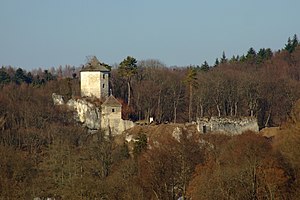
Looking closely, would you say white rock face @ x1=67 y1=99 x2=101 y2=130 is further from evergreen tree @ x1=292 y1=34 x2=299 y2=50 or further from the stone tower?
evergreen tree @ x1=292 y1=34 x2=299 y2=50

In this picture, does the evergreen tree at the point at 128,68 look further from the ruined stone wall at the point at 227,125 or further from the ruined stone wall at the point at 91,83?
the ruined stone wall at the point at 227,125

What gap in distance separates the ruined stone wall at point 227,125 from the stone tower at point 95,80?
10447 mm

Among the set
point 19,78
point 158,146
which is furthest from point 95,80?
point 19,78

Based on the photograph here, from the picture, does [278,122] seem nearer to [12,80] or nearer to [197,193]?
[197,193]

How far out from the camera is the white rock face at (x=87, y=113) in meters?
47.2

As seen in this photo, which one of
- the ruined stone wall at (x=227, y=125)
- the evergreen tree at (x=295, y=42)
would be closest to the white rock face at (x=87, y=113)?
the ruined stone wall at (x=227, y=125)

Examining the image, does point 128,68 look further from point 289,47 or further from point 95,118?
point 289,47

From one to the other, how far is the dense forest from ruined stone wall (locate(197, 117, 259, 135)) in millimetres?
1263

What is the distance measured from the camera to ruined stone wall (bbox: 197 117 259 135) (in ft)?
134

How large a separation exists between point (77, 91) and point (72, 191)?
27636 millimetres

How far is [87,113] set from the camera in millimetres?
48406

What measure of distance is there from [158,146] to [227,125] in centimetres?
532

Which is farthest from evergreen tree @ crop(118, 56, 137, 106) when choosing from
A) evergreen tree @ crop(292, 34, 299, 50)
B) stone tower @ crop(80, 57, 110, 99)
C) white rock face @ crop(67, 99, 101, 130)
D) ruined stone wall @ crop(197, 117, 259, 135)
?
evergreen tree @ crop(292, 34, 299, 50)

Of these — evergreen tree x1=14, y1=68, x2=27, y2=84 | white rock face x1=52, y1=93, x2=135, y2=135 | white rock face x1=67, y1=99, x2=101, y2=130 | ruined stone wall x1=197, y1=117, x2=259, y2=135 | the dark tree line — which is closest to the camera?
ruined stone wall x1=197, y1=117, x2=259, y2=135
